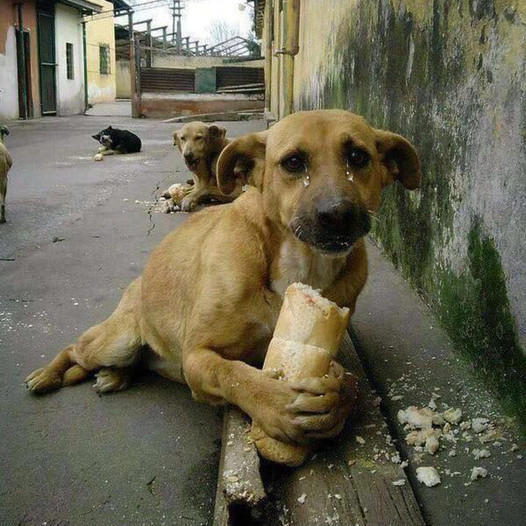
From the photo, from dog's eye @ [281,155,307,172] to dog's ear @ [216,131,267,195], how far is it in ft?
0.77

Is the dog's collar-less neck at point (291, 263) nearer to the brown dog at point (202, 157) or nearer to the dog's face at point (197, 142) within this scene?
the brown dog at point (202, 157)

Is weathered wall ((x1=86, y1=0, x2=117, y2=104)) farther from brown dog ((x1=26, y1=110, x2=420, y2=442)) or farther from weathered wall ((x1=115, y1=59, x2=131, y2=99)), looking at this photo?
brown dog ((x1=26, y1=110, x2=420, y2=442))

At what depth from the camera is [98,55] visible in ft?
112

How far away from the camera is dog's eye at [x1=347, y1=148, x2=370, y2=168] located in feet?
7.60

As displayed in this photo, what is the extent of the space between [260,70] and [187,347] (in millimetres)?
24152

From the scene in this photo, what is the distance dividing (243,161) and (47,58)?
79.2 ft

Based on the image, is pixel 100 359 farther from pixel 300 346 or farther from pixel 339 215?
pixel 339 215

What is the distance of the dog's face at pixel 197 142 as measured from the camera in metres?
7.90

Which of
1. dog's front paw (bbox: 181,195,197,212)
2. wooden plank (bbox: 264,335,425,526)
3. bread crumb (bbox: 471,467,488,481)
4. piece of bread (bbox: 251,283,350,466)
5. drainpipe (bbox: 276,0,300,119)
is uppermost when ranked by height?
drainpipe (bbox: 276,0,300,119)

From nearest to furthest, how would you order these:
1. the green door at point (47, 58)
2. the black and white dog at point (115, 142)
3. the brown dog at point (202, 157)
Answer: the brown dog at point (202, 157) < the black and white dog at point (115, 142) < the green door at point (47, 58)

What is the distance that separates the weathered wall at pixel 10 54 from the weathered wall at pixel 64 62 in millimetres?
2534

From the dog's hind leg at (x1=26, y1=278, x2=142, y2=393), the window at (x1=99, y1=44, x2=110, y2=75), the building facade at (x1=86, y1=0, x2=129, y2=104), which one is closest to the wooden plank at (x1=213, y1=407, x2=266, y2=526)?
the dog's hind leg at (x1=26, y1=278, x2=142, y2=393)

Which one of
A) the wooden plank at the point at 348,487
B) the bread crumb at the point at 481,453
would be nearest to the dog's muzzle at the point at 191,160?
the wooden plank at the point at 348,487

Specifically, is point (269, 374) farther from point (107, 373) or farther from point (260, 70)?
point (260, 70)
